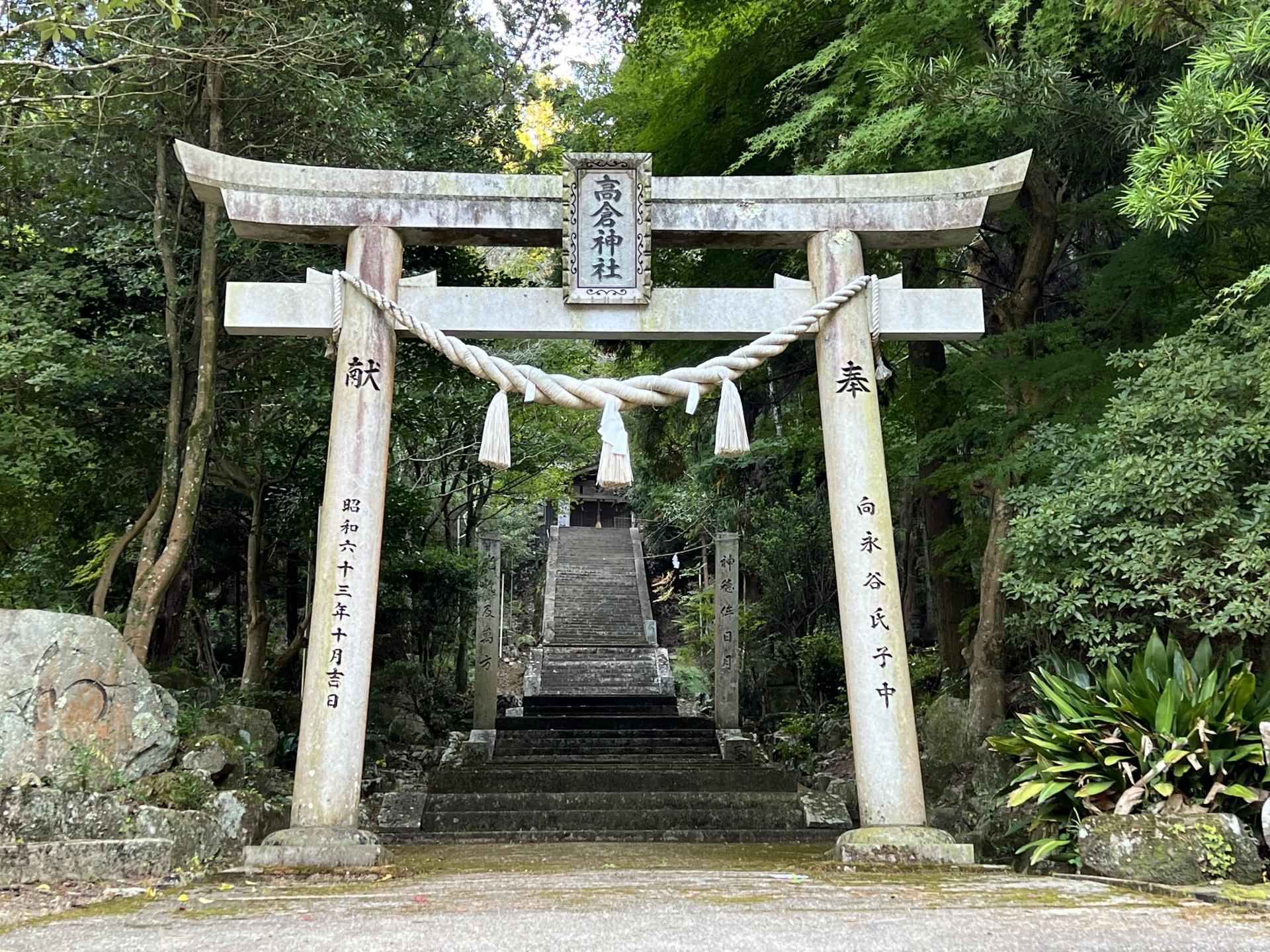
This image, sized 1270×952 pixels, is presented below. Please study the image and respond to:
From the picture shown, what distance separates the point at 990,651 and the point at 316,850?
19.1ft

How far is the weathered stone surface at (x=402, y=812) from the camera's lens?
9820 millimetres

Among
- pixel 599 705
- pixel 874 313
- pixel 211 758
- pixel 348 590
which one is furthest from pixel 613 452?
pixel 599 705

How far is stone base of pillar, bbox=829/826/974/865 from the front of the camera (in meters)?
6.30

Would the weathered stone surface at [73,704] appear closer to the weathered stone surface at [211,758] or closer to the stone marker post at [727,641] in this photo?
the weathered stone surface at [211,758]

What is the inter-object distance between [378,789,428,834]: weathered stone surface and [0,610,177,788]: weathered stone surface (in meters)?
3.78

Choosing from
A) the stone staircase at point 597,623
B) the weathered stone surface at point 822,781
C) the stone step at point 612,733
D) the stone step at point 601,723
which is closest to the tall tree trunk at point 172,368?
the stone step at point 612,733

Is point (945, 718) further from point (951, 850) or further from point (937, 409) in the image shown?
point (951, 850)

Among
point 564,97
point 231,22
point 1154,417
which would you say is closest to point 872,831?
point 1154,417

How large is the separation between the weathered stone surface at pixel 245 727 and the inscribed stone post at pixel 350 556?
62.8 inches

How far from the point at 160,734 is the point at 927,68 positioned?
Result: 286 inches

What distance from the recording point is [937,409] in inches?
407

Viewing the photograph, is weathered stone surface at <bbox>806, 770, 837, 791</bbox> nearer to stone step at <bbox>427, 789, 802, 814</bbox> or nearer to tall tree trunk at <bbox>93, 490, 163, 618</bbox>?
stone step at <bbox>427, 789, 802, 814</bbox>

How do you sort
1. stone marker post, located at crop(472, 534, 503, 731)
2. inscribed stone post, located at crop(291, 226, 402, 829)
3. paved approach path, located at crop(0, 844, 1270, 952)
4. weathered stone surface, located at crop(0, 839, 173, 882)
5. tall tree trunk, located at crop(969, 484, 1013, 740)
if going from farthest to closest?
1. stone marker post, located at crop(472, 534, 503, 731)
2. tall tree trunk, located at crop(969, 484, 1013, 740)
3. inscribed stone post, located at crop(291, 226, 402, 829)
4. weathered stone surface, located at crop(0, 839, 173, 882)
5. paved approach path, located at crop(0, 844, 1270, 952)

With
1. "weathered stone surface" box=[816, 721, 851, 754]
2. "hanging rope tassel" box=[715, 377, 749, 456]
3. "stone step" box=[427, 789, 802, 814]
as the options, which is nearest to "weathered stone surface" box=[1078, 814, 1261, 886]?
"hanging rope tassel" box=[715, 377, 749, 456]
